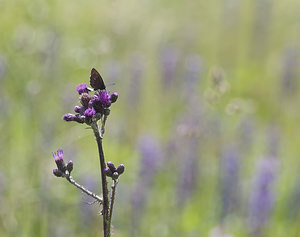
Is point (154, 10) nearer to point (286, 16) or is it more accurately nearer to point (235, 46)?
point (235, 46)

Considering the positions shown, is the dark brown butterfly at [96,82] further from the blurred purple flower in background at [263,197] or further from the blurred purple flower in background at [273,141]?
the blurred purple flower in background at [273,141]

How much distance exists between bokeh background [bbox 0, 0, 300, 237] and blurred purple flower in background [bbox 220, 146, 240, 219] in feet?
0.04

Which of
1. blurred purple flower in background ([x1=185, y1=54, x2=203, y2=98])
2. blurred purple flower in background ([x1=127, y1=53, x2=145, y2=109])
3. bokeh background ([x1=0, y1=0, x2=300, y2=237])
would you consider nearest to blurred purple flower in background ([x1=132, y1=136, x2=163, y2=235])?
bokeh background ([x1=0, y1=0, x2=300, y2=237])

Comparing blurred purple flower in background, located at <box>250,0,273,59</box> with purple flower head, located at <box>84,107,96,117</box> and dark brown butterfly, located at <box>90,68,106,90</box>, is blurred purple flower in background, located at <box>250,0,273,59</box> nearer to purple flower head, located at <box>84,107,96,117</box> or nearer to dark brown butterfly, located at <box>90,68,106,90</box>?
dark brown butterfly, located at <box>90,68,106,90</box>

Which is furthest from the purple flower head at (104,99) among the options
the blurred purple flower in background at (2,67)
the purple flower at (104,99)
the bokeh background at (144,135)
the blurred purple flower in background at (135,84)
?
the blurred purple flower in background at (135,84)

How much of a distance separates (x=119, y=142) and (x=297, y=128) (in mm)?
3796

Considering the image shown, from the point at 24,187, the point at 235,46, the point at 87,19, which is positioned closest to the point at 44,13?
the point at 24,187

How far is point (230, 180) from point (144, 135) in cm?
138

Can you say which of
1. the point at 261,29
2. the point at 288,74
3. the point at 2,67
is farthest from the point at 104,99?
the point at 261,29

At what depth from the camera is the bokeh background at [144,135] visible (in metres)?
4.35

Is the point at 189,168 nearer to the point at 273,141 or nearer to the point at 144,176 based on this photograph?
the point at 144,176

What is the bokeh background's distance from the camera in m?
4.35

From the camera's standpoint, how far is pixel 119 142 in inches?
282

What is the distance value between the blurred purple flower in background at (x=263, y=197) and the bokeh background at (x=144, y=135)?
1 centimetres
